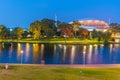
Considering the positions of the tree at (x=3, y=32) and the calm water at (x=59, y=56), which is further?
the tree at (x=3, y=32)

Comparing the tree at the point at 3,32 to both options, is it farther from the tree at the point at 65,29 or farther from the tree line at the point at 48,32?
the tree at the point at 65,29

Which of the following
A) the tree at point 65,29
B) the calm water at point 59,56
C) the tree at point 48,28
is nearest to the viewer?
the calm water at point 59,56

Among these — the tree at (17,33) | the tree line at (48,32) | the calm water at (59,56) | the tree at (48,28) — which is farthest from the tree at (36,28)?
the calm water at (59,56)

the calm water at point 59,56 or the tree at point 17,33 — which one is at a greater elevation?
the tree at point 17,33

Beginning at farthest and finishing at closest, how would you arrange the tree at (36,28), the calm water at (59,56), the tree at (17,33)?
the tree at (17,33), the tree at (36,28), the calm water at (59,56)

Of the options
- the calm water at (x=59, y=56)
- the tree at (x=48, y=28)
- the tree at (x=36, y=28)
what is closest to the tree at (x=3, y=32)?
the tree at (x=36, y=28)

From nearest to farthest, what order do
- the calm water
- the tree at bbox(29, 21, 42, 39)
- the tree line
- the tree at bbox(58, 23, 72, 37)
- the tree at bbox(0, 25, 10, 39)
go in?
the calm water
the tree at bbox(29, 21, 42, 39)
the tree line
the tree at bbox(0, 25, 10, 39)
the tree at bbox(58, 23, 72, 37)

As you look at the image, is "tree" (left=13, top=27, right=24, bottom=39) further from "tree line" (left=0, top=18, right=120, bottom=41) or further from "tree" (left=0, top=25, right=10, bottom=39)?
"tree" (left=0, top=25, right=10, bottom=39)

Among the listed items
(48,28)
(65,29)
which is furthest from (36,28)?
(65,29)

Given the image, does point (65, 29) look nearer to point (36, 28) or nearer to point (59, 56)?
point (36, 28)

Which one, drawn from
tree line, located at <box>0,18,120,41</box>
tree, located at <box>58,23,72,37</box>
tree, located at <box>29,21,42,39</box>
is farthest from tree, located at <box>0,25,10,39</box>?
tree, located at <box>58,23,72,37</box>

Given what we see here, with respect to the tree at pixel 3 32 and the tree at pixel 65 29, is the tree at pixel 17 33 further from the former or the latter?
the tree at pixel 65 29

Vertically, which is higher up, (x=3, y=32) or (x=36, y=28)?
(x=36, y=28)

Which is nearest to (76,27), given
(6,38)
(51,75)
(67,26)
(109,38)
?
(67,26)
